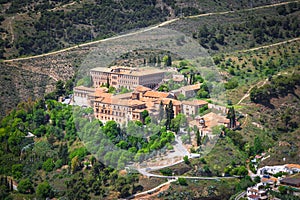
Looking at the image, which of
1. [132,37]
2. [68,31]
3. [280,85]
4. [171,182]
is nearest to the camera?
[171,182]

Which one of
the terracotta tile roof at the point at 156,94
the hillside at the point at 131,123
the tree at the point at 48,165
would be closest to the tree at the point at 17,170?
the hillside at the point at 131,123

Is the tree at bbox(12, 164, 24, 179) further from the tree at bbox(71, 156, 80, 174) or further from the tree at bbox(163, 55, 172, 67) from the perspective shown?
the tree at bbox(163, 55, 172, 67)

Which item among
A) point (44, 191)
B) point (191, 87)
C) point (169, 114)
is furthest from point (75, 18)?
point (44, 191)

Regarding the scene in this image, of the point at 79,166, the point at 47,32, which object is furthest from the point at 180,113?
the point at 47,32

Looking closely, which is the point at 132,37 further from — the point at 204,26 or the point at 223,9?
the point at 223,9

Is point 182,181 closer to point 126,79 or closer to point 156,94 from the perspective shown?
point 156,94

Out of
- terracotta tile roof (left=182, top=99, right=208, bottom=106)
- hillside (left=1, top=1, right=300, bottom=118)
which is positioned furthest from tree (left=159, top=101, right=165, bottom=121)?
hillside (left=1, top=1, right=300, bottom=118)

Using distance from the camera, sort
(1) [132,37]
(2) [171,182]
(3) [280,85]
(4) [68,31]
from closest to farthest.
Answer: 1. (2) [171,182]
2. (3) [280,85]
3. (1) [132,37]
4. (4) [68,31]

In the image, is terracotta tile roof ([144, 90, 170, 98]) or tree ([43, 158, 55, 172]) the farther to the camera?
terracotta tile roof ([144, 90, 170, 98])
